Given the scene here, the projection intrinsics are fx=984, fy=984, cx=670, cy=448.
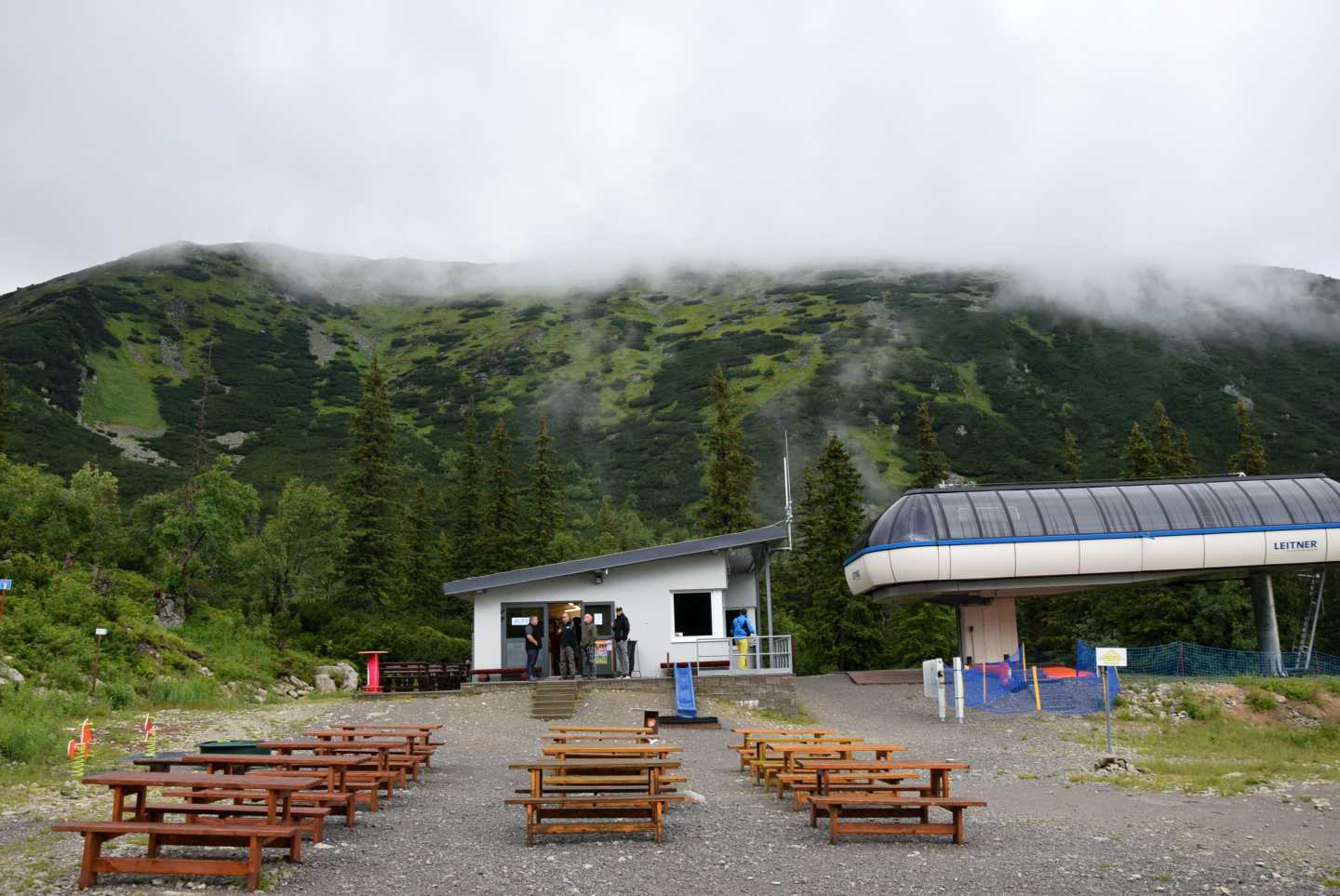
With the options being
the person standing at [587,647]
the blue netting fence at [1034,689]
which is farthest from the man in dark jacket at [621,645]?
the blue netting fence at [1034,689]

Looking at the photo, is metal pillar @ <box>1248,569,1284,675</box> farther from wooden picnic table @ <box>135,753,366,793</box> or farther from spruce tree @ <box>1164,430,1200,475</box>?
wooden picnic table @ <box>135,753,366,793</box>

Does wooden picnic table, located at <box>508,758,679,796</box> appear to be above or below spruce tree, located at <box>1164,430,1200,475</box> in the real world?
below

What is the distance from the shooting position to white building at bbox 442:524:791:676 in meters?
25.7

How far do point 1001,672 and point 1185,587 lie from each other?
21.5 metres

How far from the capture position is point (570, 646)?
24.6 m

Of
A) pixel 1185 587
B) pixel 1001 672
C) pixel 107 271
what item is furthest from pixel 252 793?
pixel 107 271

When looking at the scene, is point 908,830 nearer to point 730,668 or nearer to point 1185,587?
point 730,668

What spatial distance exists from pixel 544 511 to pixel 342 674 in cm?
2002

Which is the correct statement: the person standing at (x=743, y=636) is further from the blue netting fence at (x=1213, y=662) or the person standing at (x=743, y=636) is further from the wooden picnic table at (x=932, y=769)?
the wooden picnic table at (x=932, y=769)

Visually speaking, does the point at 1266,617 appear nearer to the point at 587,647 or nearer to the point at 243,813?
the point at 587,647

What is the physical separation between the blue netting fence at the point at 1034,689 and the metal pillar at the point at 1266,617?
215 inches

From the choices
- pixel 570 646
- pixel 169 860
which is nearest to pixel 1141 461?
pixel 570 646

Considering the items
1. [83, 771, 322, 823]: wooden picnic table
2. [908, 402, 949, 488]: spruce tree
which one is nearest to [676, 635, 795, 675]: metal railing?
[83, 771, 322, 823]: wooden picnic table

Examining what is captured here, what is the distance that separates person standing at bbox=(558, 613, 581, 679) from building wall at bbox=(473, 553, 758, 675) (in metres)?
1.56
